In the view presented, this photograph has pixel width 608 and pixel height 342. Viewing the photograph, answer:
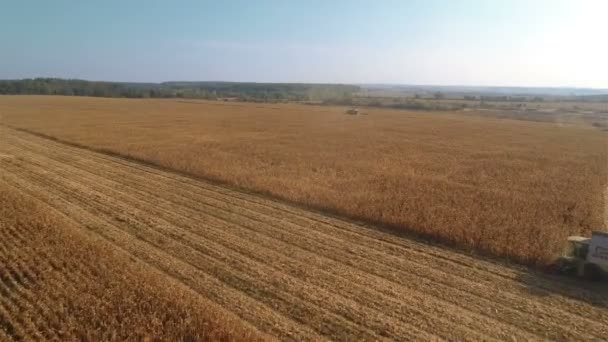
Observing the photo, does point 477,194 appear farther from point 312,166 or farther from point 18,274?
point 18,274

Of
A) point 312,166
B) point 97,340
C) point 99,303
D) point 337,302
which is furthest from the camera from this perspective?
point 312,166

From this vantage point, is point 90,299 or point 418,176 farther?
point 418,176

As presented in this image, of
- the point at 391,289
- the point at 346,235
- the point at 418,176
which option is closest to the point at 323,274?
the point at 391,289

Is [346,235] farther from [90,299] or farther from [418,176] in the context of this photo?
[418,176]

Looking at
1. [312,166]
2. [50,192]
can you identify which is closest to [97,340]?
[50,192]

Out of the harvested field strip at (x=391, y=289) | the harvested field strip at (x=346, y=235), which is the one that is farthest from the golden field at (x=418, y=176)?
the harvested field strip at (x=391, y=289)

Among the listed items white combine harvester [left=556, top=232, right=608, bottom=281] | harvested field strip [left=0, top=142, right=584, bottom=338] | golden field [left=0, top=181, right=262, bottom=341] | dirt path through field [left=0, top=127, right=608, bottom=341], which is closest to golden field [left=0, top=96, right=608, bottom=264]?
white combine harvester [left=556, top=232, right=608, bottom=281]

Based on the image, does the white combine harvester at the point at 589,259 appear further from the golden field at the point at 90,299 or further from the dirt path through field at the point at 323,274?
the golden field at the point at 90,299
